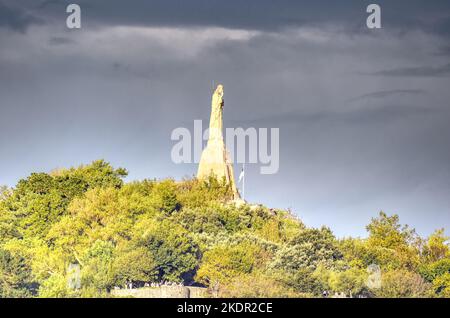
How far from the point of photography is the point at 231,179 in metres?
184

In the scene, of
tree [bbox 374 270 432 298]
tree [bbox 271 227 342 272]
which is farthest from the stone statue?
tree [bbox 374 270 432 298]

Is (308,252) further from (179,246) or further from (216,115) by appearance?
(216,115)

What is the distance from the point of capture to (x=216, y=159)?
7219 inches

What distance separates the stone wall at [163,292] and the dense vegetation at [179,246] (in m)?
0.90

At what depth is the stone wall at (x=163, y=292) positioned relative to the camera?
6196 inches

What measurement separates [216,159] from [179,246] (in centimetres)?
1946

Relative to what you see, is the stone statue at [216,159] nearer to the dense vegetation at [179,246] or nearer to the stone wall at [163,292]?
the dense vegetation at [179,246]

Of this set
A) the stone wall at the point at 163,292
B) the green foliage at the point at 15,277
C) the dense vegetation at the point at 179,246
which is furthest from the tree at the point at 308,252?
the green foliage at the point at 15,277

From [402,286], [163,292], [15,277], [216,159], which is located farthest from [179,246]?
[216,159]

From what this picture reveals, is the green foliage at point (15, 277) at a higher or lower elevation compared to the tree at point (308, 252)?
lower

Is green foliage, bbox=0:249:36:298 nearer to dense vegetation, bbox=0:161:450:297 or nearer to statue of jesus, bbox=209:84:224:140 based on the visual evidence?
dense vegetation, bbox=0:161:450:297
